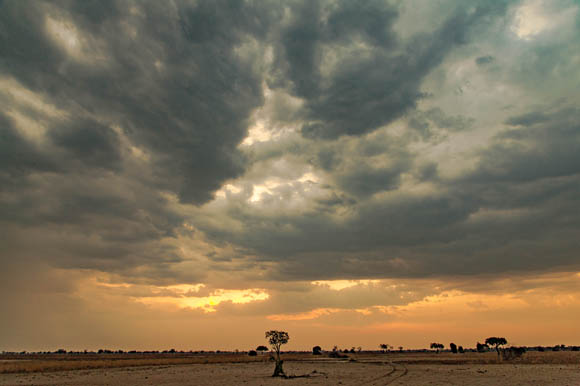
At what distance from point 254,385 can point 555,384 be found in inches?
1402

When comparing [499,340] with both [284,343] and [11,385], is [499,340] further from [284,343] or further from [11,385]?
[11,385]

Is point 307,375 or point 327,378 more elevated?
point 327,378

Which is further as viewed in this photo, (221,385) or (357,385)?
(221,385)

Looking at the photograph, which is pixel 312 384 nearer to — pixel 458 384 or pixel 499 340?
pixel 458 384

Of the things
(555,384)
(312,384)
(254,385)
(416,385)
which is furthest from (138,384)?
(555,384)

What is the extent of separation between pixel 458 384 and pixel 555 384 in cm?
1085

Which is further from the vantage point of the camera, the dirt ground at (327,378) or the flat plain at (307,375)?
the flat plain at (307,375)

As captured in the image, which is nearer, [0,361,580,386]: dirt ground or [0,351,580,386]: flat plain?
[0,361,580,386]: dirt ground

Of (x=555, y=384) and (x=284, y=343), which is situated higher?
(x=284, y=343)

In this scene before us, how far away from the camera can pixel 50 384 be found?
53.3m

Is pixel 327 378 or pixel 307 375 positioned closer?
pixel 327 378

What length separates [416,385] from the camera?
4650 cm

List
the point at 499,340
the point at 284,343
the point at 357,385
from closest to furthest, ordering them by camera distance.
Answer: the point at 357,385 < the point at 284,343 < the point at 499,340

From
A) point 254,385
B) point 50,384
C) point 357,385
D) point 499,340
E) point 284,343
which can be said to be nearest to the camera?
point 357,385
